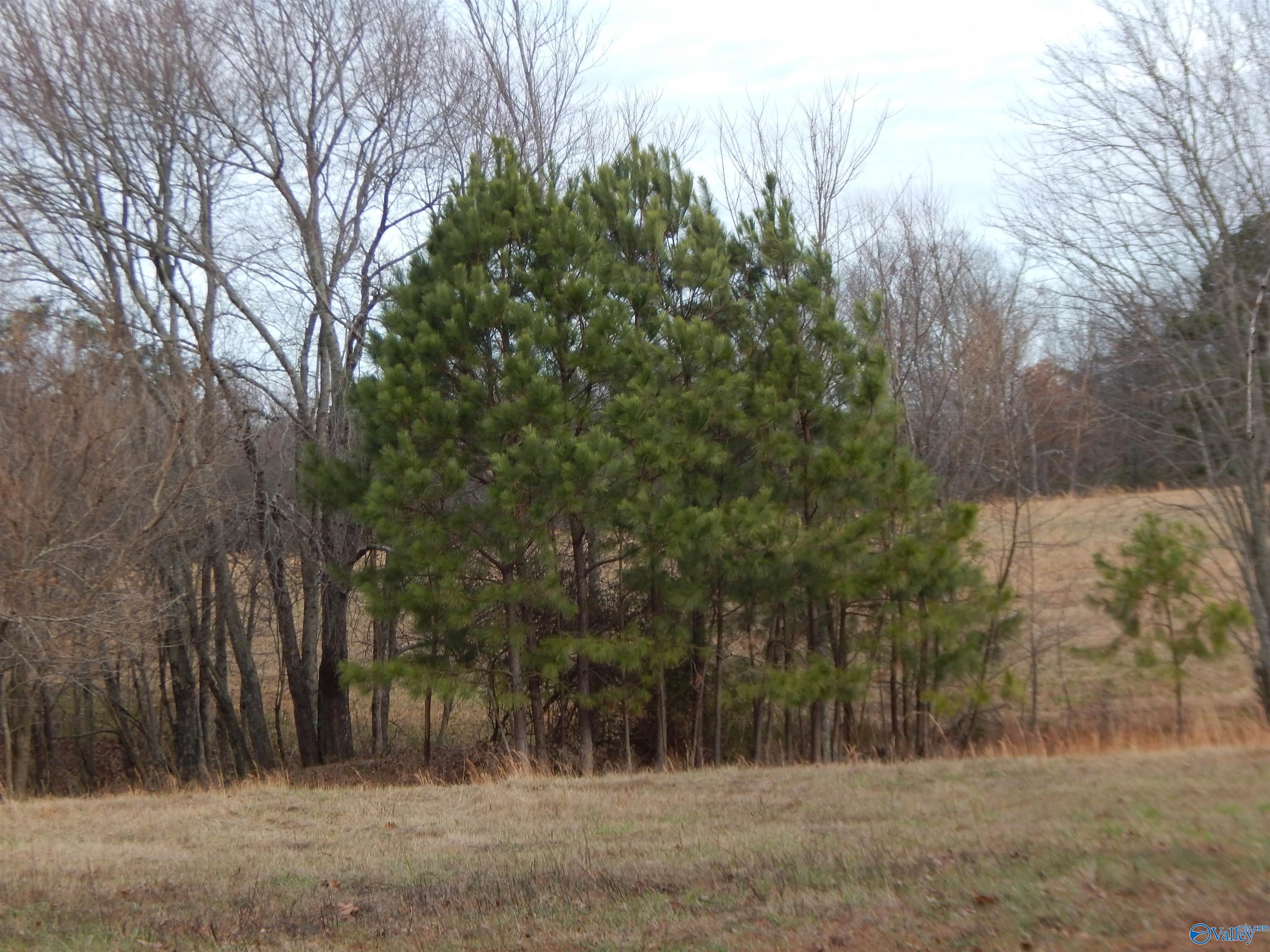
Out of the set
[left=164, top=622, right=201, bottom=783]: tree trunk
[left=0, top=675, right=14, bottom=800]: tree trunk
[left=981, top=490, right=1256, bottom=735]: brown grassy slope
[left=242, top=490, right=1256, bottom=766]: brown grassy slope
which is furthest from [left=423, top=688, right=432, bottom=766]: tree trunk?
[left=981, top=490, right=1256, bottom=735]: brown grassy slope

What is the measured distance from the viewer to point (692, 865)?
264 inches

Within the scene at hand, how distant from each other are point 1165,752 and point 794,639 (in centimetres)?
563

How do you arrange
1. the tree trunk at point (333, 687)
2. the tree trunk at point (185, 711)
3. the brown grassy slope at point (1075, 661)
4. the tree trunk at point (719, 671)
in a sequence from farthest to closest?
1. the tree trunk at point (185, 711)
2. the tree trunk at point (333, 687)
3. the brown grassy slope at point (1075, 661)
4. the tree trunk at point (719, 671)

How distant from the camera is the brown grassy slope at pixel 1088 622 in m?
16.6

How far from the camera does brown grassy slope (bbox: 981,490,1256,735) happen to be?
16.6 m

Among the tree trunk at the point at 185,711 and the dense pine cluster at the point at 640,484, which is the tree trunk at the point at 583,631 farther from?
the tree trunk at the point at 185,711

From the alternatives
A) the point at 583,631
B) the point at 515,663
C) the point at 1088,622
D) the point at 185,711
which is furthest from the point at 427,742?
the point at 1088,622

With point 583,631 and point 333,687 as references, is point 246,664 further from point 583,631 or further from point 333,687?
point 583,631

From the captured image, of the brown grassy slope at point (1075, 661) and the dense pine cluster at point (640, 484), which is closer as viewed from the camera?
the dense pine cluster at point (640, 484)

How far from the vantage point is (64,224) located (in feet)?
52.6

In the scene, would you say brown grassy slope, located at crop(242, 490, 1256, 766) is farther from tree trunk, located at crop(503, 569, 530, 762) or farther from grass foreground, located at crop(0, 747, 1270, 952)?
grass foreground, located at crop(0, 747, 1270, 952)

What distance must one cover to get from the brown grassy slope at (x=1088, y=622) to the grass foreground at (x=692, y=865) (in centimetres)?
623

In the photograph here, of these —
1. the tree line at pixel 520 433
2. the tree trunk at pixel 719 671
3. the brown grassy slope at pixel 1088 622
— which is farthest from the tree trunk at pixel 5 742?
the brown grassy slope at pixel 1088 622

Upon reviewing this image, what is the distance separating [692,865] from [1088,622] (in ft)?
50.7
